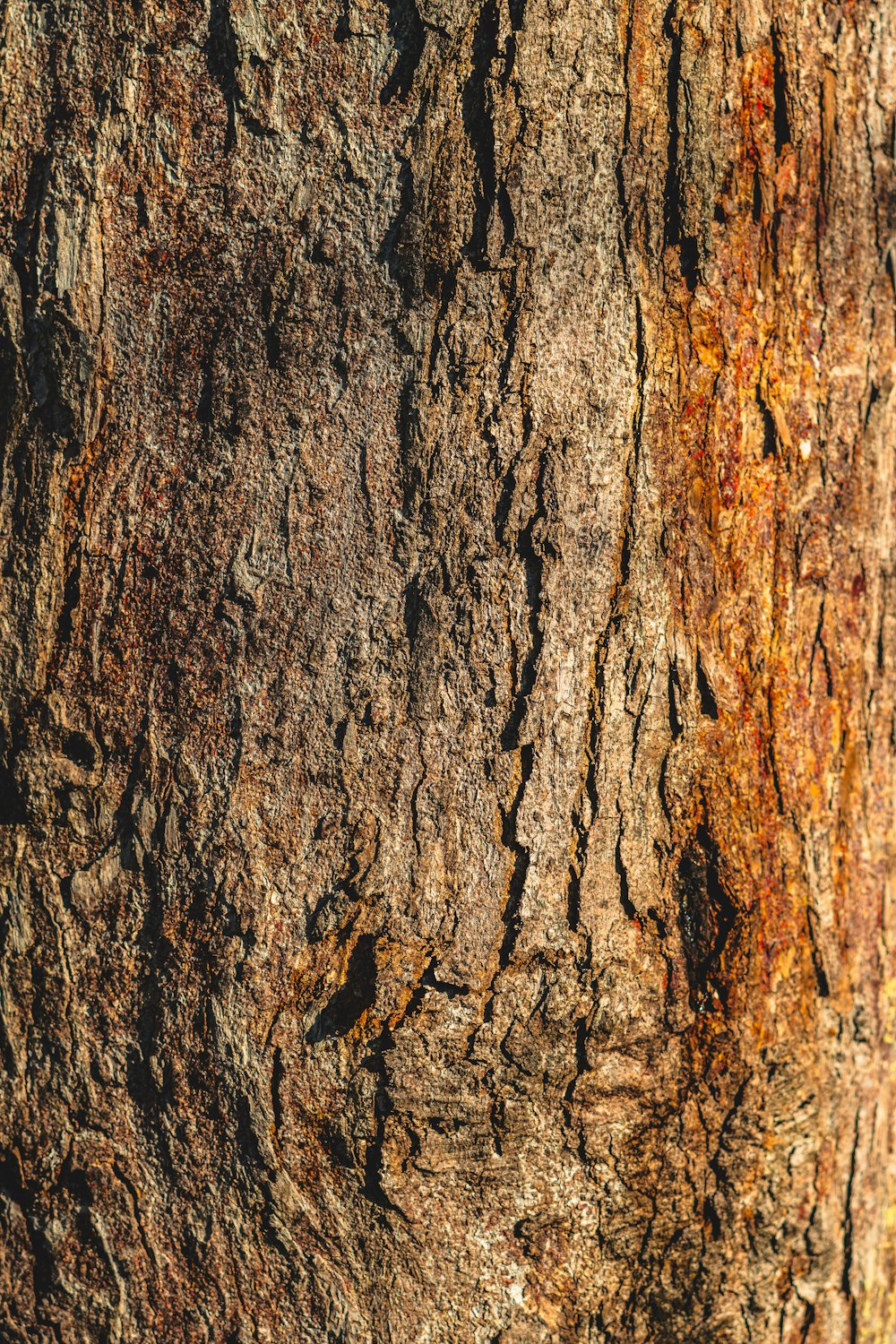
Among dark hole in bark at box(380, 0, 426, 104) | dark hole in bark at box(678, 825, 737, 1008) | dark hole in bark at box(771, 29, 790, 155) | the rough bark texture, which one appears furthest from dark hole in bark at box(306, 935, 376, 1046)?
dark hole in bark at box(771, 29, 790, 155)

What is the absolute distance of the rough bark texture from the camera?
4.24ft

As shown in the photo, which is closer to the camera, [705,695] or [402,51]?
[402,51]

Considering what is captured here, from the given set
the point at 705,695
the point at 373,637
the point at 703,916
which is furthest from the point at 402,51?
the point at 703,916

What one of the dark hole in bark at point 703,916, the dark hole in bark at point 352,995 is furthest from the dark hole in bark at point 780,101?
the dark hole in bark at point 352,995

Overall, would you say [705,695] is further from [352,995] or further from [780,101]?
[780,101]

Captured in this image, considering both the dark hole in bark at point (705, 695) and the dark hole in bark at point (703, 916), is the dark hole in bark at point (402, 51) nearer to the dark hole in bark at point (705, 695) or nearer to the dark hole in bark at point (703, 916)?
the dark hole in bark at point (705, 695)

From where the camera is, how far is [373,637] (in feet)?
4.31

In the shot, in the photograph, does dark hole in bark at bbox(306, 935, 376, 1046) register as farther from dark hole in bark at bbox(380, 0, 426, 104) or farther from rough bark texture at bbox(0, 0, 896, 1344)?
dark hole in bark at bbox(380, 0, 426, 104)

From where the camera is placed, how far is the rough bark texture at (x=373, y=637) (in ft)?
4.24

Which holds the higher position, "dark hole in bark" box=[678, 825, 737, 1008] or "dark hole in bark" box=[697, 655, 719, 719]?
"dark hole in bark" box=[697, 655, 719, 719]

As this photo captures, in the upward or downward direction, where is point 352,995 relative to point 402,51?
downward

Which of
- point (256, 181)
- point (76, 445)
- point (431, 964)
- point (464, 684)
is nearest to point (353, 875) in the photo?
point (431, 964)

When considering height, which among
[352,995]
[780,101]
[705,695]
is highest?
[780,101]

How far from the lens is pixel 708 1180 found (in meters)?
1.43
